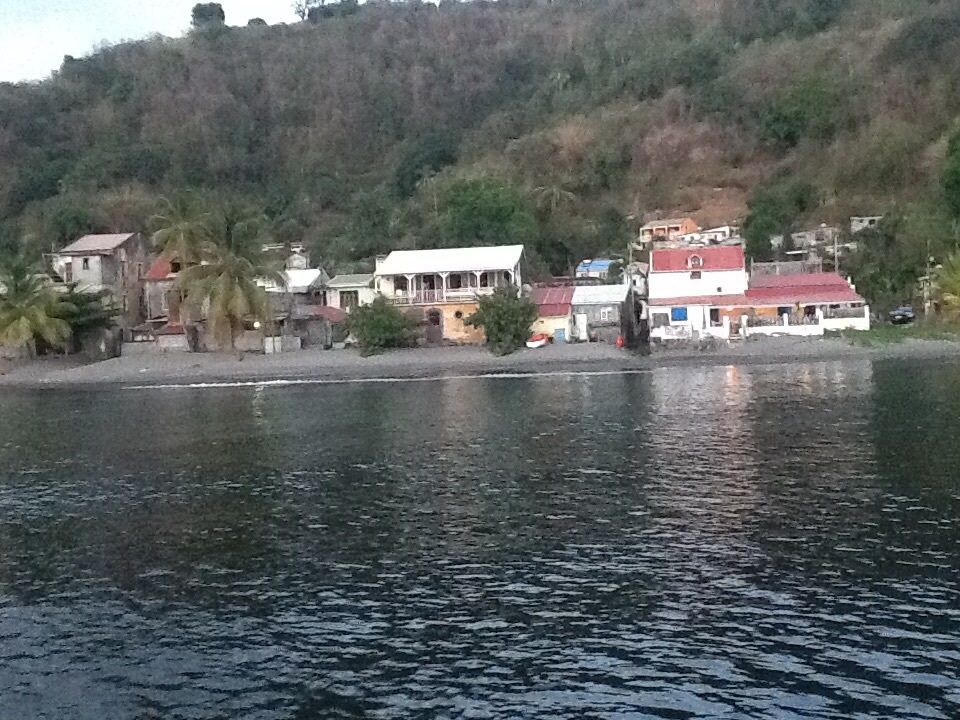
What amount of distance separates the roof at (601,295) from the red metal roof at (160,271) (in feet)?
91.6

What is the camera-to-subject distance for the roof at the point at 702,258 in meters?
59.0

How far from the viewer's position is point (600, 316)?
60.8m

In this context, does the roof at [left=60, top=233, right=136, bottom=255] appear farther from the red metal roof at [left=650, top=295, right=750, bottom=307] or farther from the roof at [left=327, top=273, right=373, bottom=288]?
the red metal roof at [left=650, top=295, right=750, bottom=307]

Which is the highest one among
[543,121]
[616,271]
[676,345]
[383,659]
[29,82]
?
[29,82]

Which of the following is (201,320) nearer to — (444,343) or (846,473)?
(444,343)

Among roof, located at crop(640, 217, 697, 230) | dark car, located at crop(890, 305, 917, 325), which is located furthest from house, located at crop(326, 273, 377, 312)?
dark car, located at crop(890, 305, 917, 325)

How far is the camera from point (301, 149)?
127 meters

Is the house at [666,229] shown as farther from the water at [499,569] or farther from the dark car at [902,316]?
the water at [499,569]

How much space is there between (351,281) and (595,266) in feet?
60.8

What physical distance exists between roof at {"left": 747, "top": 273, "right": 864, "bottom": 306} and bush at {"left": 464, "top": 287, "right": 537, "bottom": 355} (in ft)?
43.3

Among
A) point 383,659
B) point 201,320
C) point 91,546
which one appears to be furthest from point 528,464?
point 201,320

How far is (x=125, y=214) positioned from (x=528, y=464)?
3024 inches

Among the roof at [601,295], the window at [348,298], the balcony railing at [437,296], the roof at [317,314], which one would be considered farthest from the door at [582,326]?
the window at [348,298]

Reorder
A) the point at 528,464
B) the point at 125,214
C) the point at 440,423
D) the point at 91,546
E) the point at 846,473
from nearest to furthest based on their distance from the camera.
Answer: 1. the point at 91,546
2. the point at 846,473
3. the point at 528,464
4. the point at 440,423
5. the point at 125,214
